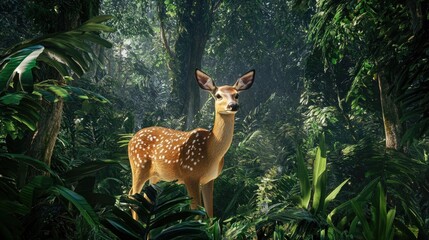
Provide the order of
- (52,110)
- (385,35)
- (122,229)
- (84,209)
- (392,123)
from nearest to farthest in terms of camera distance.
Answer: (84,209) < (122,229) < (52,110) < (385,35) < (392,123)

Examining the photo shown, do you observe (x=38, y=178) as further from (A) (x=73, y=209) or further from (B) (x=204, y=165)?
(B) (x=204, y=165)

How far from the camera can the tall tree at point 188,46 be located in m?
18.2

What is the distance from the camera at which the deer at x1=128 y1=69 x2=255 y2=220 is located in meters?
5.59

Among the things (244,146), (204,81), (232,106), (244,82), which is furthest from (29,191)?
(244,146)

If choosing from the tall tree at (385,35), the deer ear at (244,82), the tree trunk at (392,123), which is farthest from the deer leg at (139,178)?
the tree trunk at (392,123)

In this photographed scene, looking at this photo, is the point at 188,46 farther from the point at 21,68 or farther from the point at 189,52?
the point at 21,68

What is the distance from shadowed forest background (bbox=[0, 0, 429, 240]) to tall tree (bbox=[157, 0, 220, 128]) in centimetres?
9

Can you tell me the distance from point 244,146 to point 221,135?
6.38 metres

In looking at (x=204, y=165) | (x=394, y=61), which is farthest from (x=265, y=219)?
(x=394, y=61)

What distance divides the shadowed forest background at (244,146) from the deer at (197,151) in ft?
0.97

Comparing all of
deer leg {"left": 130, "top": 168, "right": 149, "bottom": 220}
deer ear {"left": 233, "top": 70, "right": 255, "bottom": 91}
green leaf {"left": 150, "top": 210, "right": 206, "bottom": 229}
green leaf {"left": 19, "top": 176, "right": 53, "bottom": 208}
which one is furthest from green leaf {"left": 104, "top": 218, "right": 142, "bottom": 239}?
deer leg {"left": 130, "top": 168, "right": 149, "bottom": 220}

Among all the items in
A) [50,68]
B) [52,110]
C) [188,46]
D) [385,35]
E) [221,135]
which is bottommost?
[221,135]

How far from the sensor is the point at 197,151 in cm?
581

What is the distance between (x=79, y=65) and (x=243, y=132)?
11472 mm
